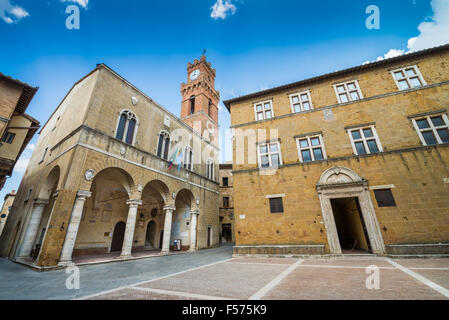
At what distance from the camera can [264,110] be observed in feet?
46.8

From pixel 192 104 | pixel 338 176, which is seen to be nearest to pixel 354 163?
pixel 338 176

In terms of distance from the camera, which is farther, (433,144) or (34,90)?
(34,90)

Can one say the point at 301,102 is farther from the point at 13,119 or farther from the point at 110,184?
the point at 13,119

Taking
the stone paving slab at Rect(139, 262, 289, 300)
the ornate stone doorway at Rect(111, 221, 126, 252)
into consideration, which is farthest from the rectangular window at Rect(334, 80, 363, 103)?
the ornate stone doorway at Rect(111, 221, 126, 252)

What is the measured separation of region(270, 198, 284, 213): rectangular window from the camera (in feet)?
37.9

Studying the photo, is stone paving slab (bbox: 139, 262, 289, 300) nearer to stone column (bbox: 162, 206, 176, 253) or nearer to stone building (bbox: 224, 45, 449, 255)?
stone building (bbox: 224, 45, 449, 255)

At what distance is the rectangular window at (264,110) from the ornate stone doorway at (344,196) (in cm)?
578

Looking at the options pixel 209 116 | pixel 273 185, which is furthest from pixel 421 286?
pixel 209 116

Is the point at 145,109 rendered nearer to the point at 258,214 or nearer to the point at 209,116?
the point at 258,214

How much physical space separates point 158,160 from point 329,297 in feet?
44.2

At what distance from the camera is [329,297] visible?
3.84m

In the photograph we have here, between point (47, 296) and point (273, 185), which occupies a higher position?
point (273, 185)

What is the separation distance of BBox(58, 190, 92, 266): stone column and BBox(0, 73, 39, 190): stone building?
6.95 meters

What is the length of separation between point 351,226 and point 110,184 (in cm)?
1862
